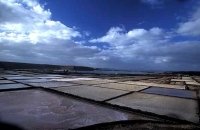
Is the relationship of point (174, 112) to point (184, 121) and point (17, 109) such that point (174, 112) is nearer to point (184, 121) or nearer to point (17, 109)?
point (184, 121)

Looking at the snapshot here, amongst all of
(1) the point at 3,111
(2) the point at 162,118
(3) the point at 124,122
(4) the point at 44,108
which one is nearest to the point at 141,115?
(2) the point at 162,118

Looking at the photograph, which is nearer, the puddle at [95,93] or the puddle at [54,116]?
the puddle at [54,116]

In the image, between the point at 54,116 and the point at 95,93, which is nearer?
the point at 54,116

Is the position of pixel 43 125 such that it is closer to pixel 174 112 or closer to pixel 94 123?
pixel 94 123

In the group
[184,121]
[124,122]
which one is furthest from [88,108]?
[184,121]

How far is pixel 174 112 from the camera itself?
1.78 m

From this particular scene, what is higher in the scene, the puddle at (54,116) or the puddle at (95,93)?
the puddle at (95,93)

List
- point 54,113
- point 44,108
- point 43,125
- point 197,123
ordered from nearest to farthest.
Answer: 1. point 43,125
2. point 197,123
3. point 54,113
4. point 44,108

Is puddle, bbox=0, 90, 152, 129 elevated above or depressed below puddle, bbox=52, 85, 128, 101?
below

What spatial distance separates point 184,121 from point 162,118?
0.20 meters

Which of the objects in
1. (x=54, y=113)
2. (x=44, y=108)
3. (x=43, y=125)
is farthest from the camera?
(x=44, y=108)

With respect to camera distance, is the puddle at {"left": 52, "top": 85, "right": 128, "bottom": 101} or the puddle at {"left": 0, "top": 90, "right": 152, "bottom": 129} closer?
the puddle at {"left": 0, "top": 90, "right": 152, "bottom": 129}

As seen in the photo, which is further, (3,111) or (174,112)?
(174,112)

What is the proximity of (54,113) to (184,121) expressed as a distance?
130 cm
